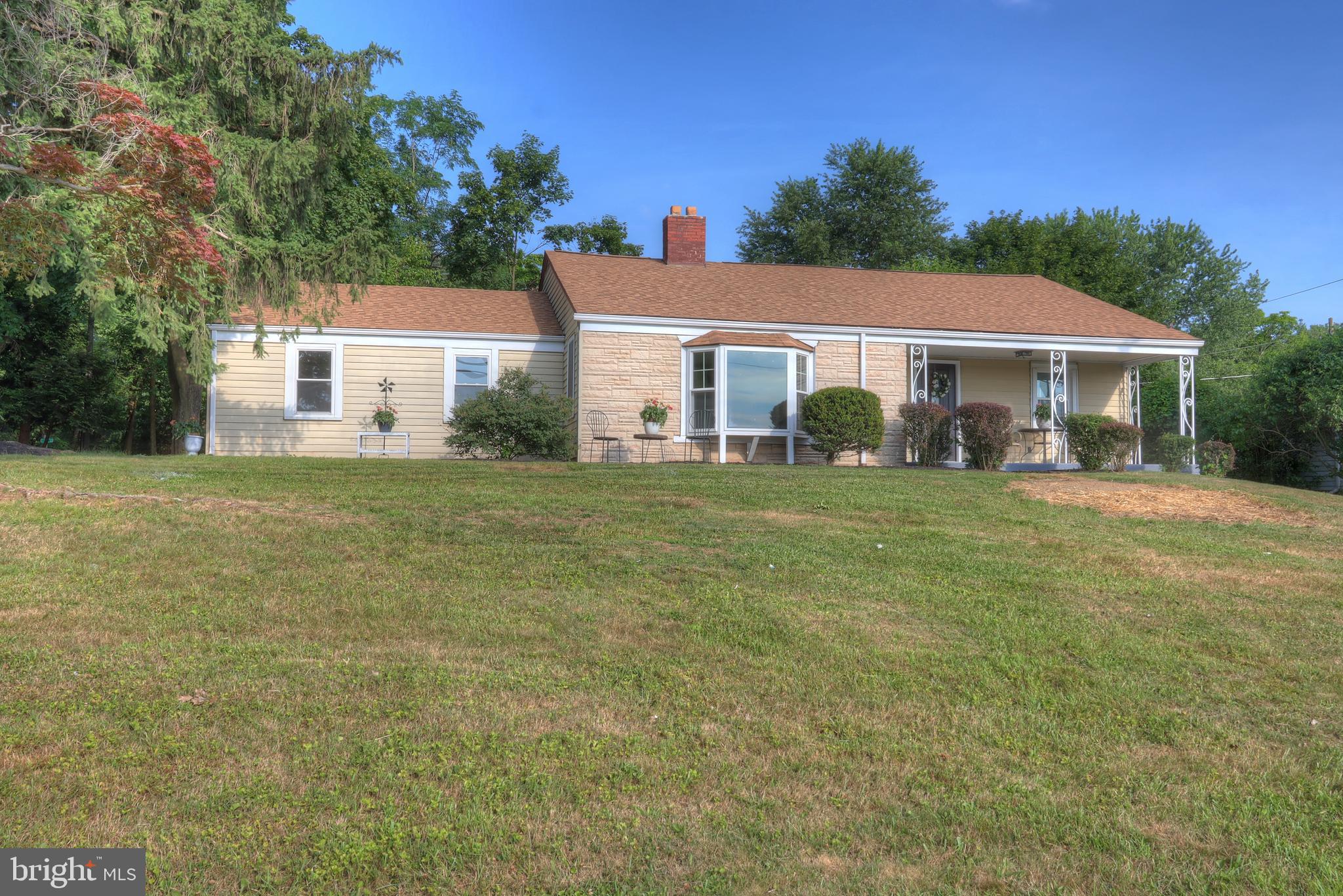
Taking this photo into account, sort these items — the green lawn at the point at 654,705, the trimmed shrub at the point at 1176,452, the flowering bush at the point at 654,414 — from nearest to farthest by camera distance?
the green lawn at the point at 654,705, the flowering bush at the point at 654,414, the trimmed shrub at the point at 1176,452

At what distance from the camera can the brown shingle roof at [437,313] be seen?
17016 millimetres

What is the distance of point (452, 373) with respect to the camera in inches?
679

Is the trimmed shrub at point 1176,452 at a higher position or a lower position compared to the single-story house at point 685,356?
lower

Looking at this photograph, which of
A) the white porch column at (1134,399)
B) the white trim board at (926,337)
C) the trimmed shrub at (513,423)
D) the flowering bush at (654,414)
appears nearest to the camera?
the trimmed shrub at (513,423)

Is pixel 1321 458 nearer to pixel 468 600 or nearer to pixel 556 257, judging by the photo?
pixel 556 257

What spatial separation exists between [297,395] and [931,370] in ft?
41.8

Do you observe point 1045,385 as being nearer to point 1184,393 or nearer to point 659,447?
point 1184,393

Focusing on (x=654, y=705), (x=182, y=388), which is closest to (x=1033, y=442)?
(x=654, y=705)

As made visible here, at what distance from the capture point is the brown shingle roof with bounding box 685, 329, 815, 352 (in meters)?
16.0

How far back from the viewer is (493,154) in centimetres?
3108

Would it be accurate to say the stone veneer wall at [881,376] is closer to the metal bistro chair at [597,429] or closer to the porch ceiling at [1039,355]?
the porch ceiling at [1039,355]

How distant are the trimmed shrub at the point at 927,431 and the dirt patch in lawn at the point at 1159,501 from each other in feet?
11.1

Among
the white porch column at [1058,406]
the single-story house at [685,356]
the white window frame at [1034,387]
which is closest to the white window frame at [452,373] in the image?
the single-story house at [685,356]

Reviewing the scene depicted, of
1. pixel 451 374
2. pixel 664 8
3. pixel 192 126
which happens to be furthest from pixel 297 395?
pixel 664 8
